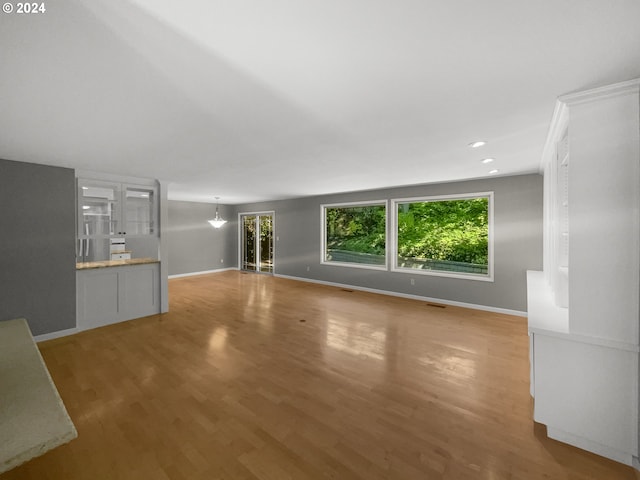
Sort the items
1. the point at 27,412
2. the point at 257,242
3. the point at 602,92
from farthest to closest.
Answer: the point at 257,242 → the point at 602,92 → the point at 27,412

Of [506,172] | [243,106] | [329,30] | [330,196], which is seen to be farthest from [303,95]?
[330,196]

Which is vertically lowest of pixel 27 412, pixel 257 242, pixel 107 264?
pixel 27 412

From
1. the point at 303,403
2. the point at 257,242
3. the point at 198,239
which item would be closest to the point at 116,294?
the point at 303,403

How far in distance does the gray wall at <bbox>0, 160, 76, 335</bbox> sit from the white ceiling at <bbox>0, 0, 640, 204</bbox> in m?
0.77

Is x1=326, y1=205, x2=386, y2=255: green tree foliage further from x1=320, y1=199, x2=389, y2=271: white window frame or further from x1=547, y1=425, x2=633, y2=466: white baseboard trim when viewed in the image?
x1=547, y1=425, x2=633, y2=466: white baseboard trim

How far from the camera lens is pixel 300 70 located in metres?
1.55

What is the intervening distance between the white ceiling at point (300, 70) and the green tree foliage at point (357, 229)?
3692 mm

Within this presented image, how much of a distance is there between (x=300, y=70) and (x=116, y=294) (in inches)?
185

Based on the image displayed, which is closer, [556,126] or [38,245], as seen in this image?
[556,126]

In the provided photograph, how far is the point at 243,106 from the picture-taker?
2002 millimetres

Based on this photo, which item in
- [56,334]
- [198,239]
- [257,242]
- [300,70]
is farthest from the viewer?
[257,242]

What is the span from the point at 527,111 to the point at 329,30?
185 centimetres

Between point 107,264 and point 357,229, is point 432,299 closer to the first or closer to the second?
point 357,229

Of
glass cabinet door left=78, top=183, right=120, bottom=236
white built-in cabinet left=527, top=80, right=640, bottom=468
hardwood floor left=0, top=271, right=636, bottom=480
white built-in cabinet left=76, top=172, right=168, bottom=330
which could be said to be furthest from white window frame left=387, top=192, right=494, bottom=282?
glass cabinet door left=78, top=183, right=120, bottom=236
